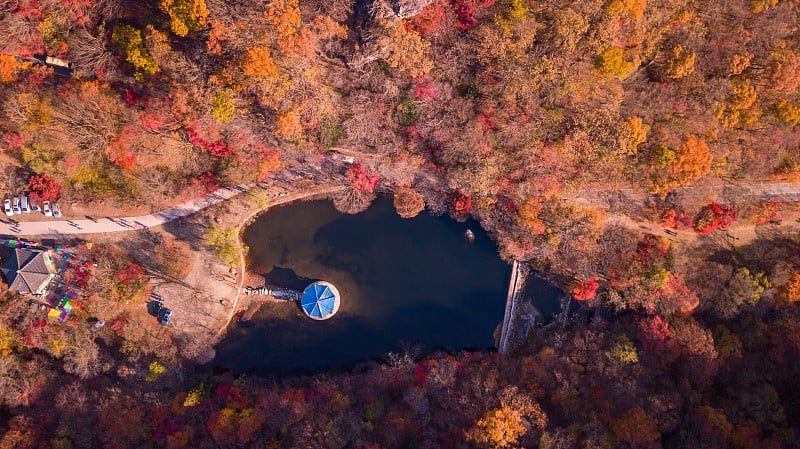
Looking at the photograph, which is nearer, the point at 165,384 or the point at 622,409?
the point at 622,409

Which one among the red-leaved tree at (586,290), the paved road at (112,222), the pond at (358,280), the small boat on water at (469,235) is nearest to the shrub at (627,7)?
the pond at (358,280)

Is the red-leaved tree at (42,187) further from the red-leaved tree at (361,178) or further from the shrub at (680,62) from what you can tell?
the shrub at (680,62)

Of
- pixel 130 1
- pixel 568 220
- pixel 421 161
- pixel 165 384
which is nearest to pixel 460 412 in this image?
Result: pixel 568 220

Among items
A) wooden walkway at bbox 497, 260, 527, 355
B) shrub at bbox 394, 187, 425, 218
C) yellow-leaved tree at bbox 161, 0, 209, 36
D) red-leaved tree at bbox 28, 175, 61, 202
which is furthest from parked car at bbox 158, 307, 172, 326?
wooden walkway at bbox 497, 260, 527, 355

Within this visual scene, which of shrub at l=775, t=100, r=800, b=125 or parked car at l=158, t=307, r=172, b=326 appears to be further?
parked car at l=158, t=307, r=172, b=326

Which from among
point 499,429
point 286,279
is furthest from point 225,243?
point 499,429

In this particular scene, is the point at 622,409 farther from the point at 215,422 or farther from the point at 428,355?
the point at 215,422

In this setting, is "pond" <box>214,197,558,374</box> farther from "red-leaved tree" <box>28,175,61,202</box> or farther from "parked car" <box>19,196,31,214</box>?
"parked car" <box>19,196,31,214</box>
